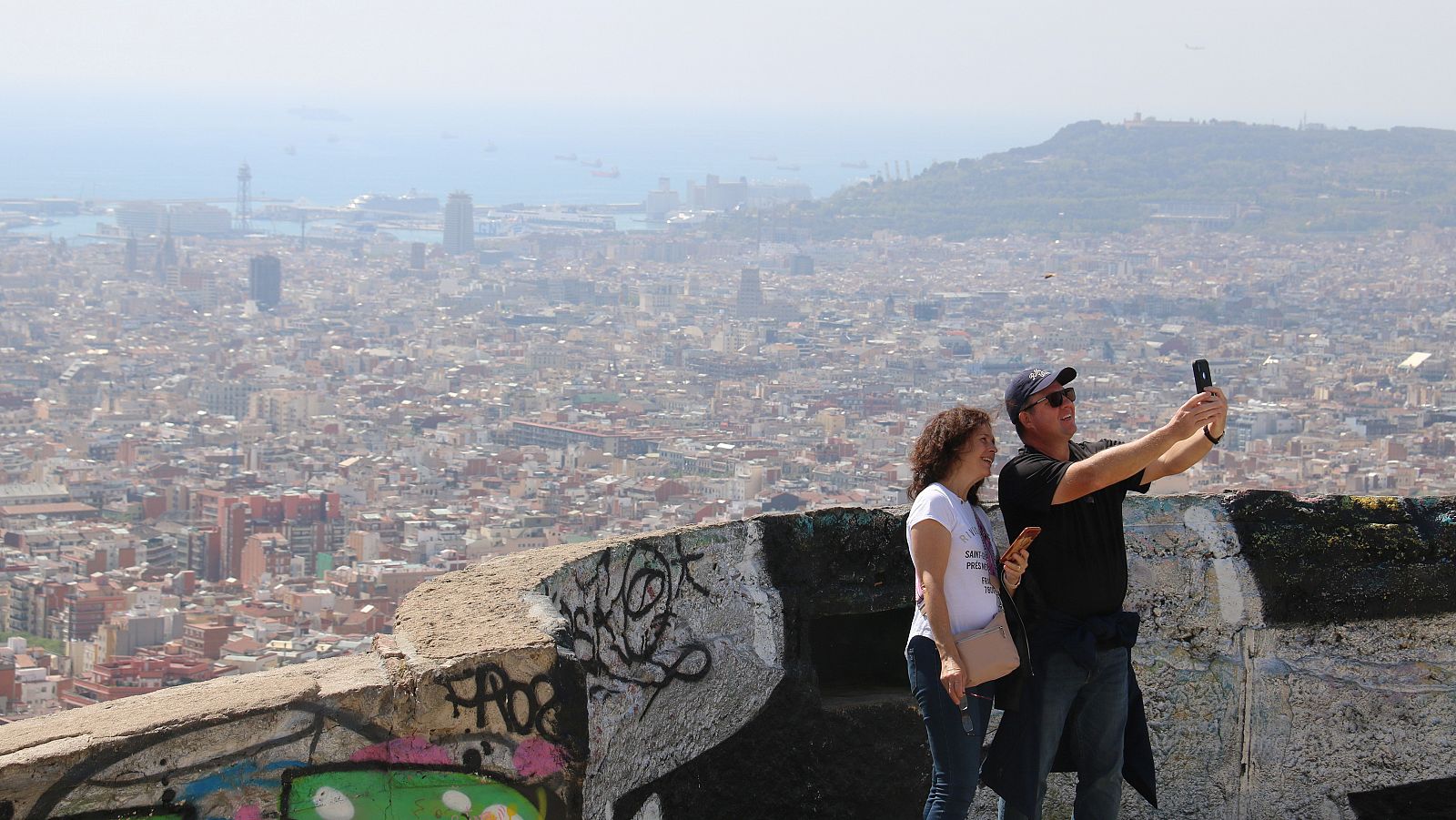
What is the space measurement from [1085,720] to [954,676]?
0.28 metres

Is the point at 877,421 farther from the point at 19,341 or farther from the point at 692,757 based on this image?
the point at 692,757

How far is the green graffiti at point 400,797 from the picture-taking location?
2.04 m

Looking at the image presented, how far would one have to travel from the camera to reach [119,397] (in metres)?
52.0

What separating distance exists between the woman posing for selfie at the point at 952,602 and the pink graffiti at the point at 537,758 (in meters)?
0.50

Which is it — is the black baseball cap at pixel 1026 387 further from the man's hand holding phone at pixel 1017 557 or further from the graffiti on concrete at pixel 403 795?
the graffiti on concrete at pixel 403 795

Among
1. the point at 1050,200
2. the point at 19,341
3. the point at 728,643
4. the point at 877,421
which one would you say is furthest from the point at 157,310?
the point at 728,643

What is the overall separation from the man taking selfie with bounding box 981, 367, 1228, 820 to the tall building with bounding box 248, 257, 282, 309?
241 feet

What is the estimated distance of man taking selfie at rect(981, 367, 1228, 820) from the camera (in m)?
2.31

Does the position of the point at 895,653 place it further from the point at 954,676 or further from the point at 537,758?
the point at 537,758

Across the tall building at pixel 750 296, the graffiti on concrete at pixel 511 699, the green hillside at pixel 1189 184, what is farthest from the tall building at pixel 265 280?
the graffiti on concrete at pixel 511 699

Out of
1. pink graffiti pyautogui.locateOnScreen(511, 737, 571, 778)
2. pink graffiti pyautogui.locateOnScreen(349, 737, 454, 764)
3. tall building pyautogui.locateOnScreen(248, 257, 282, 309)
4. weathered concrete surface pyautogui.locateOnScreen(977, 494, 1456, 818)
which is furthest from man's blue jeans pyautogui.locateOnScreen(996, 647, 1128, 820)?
tall building pyautogui.locateOnScreen(248, 257, 282, 309)

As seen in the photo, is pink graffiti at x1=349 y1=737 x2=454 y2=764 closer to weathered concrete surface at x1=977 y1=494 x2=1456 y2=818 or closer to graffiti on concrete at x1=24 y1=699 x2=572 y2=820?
graffiti on concrete at x1=24 y1=699 x2=572 y2=820

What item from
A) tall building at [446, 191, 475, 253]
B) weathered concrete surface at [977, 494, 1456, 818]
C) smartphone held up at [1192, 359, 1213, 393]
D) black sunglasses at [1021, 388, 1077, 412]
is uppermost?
smartphone held up at [1192, 359, 1213, 393]

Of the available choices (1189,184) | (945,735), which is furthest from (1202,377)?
(1189,184)
